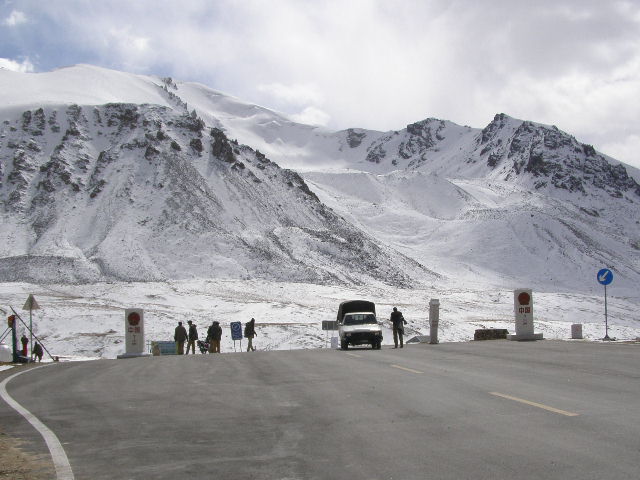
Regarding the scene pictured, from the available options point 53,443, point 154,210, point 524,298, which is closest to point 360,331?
point 524,298

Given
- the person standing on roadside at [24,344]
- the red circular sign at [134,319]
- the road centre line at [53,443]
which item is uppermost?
the red circular sign at [134,319]

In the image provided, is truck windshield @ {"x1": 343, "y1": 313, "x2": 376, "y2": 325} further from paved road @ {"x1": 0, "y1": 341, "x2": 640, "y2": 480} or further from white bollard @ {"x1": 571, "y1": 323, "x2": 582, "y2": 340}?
paved road @ {"x1": 0, "y1": 341, "x2": 640, "y2": 480}

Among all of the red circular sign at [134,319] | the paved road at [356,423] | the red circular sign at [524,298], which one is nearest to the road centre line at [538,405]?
the paved road at [356,423]

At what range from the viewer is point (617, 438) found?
287 inches

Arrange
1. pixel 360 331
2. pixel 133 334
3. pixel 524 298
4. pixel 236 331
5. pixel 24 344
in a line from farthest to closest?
pixel 236 331 → pixel 24 344 → pixel 133 334 → pixel 524 298 → pixel 360 331

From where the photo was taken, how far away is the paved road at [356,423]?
6.50 meters

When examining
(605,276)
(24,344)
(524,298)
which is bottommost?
(24,344)

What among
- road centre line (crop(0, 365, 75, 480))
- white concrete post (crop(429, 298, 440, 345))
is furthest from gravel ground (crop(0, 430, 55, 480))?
white concrete post (crop(429, 298, 440, 345))

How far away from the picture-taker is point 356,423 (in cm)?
882

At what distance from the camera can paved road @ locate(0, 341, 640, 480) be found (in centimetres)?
650

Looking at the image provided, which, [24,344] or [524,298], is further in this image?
[24,344]

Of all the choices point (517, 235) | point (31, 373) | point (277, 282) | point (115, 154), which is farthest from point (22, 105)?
point (31, 373)

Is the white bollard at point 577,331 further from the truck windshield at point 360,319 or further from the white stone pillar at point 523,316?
the truck windshield at point 360,319

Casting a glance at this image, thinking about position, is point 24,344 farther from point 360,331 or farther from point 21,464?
point 21,464
